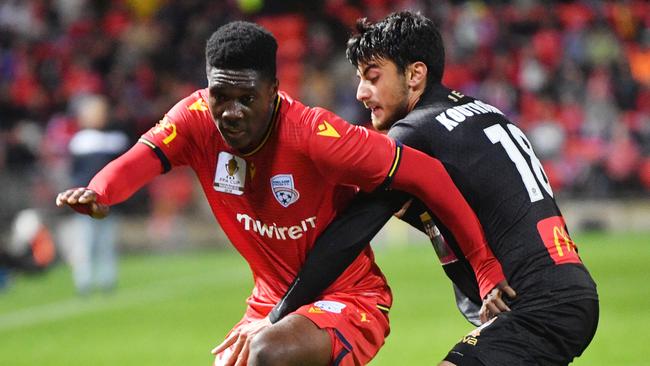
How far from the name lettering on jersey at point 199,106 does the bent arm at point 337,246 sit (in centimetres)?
77

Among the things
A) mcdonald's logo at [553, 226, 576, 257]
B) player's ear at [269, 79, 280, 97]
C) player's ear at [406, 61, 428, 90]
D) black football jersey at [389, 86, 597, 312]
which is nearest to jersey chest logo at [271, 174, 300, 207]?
player's ear at [269, 79, 280, 97]

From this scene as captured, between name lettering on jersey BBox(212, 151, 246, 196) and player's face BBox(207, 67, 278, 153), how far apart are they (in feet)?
0.73

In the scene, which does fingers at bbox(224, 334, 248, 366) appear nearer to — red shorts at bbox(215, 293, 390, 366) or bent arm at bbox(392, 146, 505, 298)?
red shorts at bbox(215, 293, 390, 366)

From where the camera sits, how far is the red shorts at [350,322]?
4.46 m

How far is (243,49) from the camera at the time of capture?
433cm

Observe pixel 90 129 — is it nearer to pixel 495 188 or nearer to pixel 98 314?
pixel 98 314

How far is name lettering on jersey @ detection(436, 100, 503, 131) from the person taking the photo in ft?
14.9

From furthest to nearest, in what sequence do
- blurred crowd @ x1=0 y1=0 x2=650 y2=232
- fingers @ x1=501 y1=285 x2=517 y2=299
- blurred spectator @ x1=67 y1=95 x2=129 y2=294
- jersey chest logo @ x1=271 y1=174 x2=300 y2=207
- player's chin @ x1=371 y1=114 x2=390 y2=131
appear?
blurred crowd @ x1=0 y1=0 x2=650 y2=232 → blurred spectator @ x1=67 y1=95 x2=129 y2=294 → player's chin @ x1=371 y1=114 x2=390 y2=131 → jersey chest logo @ x1=271 y1=174 x2=300 y2=207 → fingers @ x1=501 y1=285 x2=517 y2=299

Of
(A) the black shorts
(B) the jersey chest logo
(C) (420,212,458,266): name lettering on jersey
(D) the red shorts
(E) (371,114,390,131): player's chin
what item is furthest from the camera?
(E) (371,114,390,131): player's chin

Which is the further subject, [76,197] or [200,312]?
[200,312]

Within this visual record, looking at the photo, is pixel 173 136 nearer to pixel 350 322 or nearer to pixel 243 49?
pixel 243 49

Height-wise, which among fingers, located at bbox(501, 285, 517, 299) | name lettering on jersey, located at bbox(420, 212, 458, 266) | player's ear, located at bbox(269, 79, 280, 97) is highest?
player's ear, located at bbox(269, 79, 280, 97)

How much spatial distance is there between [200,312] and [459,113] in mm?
7351

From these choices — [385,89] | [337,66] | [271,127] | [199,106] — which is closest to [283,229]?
[271,127]
